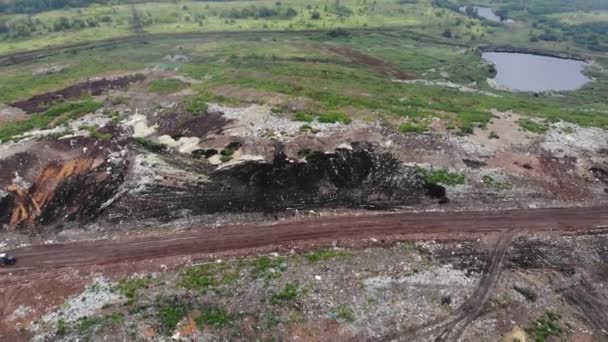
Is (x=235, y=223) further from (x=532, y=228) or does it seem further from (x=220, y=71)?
(x=220, y=71)

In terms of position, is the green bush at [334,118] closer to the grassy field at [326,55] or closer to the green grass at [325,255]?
the grassy field at [326,55]

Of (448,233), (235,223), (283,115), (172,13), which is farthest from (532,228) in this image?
(172,13)

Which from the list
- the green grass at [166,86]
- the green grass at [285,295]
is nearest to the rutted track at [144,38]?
the green grass at [166,86]

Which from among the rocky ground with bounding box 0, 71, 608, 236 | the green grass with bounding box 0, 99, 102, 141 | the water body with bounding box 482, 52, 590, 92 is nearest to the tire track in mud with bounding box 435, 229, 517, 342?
the rocky ground with bounding box 0, 71, 608, 236

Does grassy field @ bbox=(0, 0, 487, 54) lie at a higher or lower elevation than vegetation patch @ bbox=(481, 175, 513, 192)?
higher

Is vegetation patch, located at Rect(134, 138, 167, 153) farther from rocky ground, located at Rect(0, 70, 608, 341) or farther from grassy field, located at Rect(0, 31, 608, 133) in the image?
grassy field, located at Rect(0, 31, 608, 133)

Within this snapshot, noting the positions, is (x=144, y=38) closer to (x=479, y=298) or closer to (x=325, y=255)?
(x=325, y=255)

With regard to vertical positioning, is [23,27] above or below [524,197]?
above
